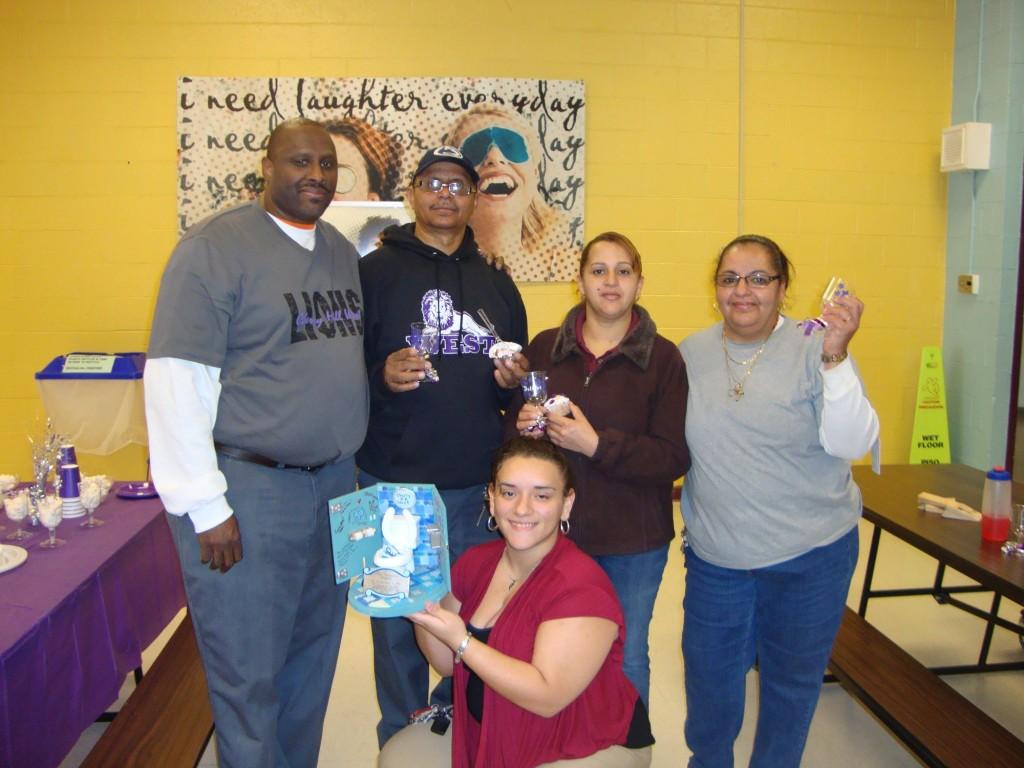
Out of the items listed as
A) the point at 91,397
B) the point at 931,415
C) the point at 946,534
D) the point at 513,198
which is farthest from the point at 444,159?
the point at 931,415

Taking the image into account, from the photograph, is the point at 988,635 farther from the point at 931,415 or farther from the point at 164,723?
the point at 164,723

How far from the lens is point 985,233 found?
535 cm

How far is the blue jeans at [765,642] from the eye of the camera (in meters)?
2.07

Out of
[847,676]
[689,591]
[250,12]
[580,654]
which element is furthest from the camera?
[250,12]

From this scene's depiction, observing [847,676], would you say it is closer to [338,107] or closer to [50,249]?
[338,107]

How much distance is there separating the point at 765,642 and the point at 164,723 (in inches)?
70.3

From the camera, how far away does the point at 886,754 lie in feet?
9.19

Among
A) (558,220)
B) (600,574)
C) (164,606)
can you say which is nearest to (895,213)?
(558,220)

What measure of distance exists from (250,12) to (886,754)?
17.5 feet

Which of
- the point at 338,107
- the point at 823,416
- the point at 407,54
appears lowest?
the point at 823,416

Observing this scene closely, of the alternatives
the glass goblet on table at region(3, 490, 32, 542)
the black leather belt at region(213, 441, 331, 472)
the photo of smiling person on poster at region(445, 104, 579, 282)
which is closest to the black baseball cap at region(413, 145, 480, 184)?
the black leather belt at region(213, 441, 331, 472)

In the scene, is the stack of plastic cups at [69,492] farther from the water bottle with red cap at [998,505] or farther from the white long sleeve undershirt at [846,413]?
the water bottle with red cap at [998,505]

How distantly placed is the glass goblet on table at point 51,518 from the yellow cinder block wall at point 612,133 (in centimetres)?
287

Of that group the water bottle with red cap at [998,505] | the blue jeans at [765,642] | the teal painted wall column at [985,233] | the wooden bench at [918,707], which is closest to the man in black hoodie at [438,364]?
the blue jeans at [765,642]
